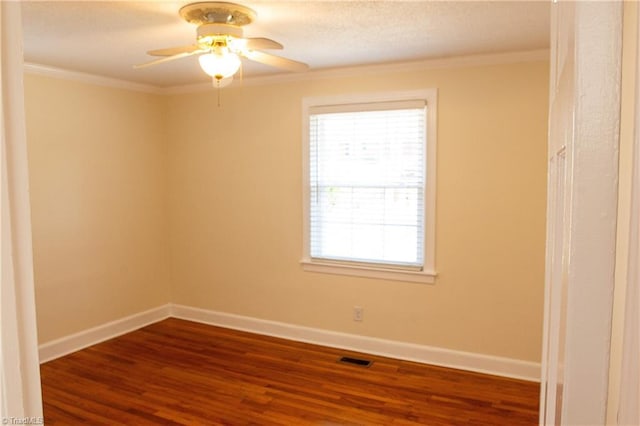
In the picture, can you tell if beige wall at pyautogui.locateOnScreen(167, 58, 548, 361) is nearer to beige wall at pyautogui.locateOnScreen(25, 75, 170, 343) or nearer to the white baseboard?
the white baseboard

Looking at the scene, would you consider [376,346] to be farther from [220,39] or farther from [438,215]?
[220,39]

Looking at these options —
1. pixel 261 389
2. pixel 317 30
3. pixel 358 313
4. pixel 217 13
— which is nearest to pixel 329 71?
pixel 317 30

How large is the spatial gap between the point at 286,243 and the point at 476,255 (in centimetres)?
169

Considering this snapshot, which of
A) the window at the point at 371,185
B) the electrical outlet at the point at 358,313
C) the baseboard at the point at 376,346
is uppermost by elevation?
the window at the point at 371,185

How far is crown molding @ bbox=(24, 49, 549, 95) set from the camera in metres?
3.51

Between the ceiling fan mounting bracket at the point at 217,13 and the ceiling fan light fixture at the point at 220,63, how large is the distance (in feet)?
0.61

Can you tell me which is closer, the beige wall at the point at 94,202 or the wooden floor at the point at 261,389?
the wooden floor at the point at 261,389

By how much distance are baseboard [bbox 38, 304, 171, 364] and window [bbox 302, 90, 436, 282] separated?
5.92ft

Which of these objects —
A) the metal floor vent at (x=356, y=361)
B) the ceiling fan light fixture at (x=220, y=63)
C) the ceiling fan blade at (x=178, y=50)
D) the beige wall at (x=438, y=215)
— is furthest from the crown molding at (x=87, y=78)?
the metal floor vent at (x=356, y=361)

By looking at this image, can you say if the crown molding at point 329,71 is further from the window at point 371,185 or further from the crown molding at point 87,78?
→ the window at point 371,185

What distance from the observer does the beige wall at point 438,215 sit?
357 cm

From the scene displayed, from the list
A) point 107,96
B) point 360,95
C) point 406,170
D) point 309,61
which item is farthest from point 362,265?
point 107,96

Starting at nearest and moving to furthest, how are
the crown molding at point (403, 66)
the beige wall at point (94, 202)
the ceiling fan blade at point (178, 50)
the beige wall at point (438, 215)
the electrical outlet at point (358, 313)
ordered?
1. the ceiling fan blade at point (178, 50)
2. the crown molding at point (403, 66)
3. the beige wall at point (438, 215)
4. the beige wall at point (94, 202)
5. the electrical outlet at point (358, 313)

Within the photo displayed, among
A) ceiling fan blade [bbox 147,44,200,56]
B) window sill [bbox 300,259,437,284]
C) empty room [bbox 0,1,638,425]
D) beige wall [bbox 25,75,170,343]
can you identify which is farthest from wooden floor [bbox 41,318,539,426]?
ceiling fan blade [bbox 147,44,200,56]
